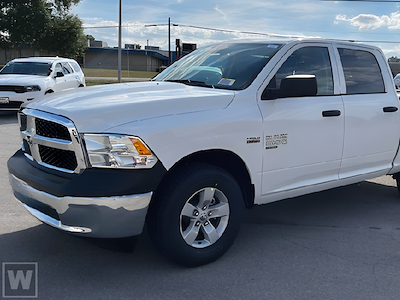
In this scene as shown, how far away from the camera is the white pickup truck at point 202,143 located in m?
3.07

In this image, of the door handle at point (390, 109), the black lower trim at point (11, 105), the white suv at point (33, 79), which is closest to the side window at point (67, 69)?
the white suv at point (33, 79)

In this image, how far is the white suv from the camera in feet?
39.7

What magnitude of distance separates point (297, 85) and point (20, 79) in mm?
10593

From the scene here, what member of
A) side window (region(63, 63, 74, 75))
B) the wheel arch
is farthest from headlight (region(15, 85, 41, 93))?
the wheel arch

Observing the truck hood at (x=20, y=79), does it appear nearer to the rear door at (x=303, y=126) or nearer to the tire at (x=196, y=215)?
the rear door at (x=303, y=126)

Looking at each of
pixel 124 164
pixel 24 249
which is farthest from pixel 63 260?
pixel 124 164

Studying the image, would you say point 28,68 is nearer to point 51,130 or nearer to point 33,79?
point 33,79

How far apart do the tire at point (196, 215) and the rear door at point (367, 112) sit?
157cm

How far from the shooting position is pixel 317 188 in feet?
14.5

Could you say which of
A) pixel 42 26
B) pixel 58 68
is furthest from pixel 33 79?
pixel 42 26

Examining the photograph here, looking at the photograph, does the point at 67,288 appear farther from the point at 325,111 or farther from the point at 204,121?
the point at 325,111

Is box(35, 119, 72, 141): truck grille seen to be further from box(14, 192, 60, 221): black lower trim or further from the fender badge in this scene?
the fender badge

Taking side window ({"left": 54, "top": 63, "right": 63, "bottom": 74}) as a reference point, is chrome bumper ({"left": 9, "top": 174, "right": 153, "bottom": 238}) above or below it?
below

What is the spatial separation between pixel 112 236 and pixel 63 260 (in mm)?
788
